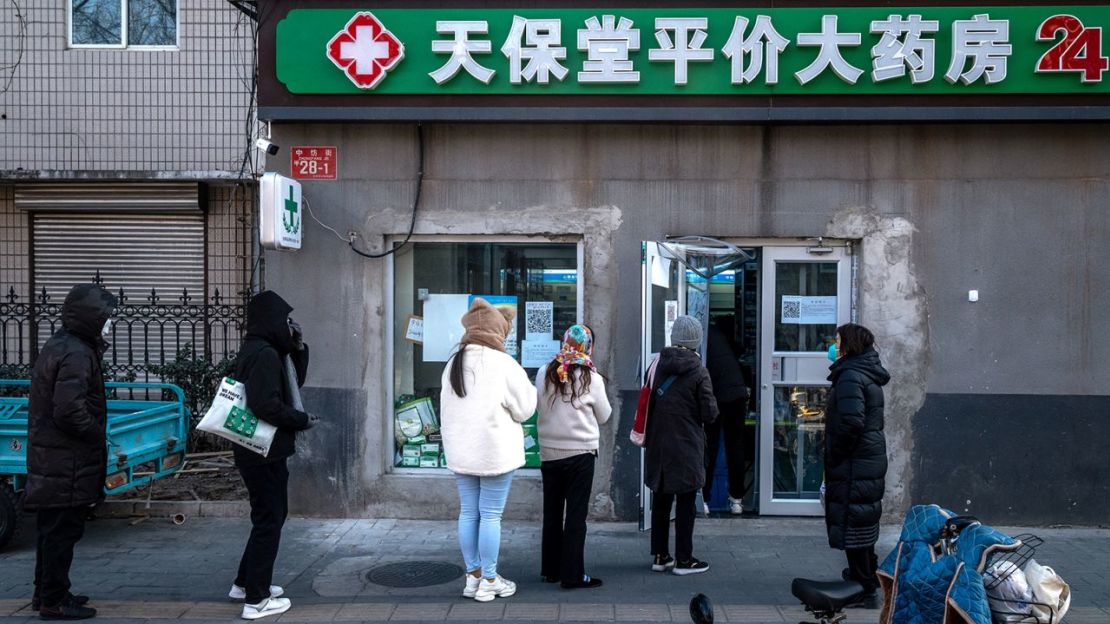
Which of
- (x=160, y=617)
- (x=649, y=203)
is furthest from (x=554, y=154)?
(x=160, y=617)

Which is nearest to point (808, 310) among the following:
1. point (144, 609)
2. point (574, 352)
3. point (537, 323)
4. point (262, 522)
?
point (537, 323)

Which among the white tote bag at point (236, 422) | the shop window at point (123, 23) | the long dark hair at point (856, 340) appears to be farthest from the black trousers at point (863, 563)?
the shop window at point (123, 23)

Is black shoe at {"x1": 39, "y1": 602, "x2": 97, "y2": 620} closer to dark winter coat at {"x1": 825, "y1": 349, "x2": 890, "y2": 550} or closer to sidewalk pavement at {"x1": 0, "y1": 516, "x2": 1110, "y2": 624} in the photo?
sidewalk pavement at {"x1": 0, "y1": 516, "x2": 1110, "y2": 624}

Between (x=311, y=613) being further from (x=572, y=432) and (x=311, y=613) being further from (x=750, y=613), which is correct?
(x=750, y=613)

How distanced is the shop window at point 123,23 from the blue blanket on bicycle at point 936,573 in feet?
31.5

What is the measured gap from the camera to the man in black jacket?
5062 mm

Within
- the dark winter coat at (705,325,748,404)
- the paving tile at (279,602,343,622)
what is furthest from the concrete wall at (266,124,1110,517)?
the paving tile at (279,602,343,622)

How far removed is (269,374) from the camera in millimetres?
5082

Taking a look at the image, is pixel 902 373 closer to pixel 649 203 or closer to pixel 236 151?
pixel 649 203

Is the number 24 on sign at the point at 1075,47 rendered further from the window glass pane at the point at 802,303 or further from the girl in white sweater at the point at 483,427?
the girl in white sweater at the point at 483,427

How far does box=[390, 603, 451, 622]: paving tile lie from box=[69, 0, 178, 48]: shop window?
7.51m

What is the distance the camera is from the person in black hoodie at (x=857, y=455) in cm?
509

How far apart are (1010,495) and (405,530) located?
16.3 feet

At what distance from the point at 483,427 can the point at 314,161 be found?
331cm
